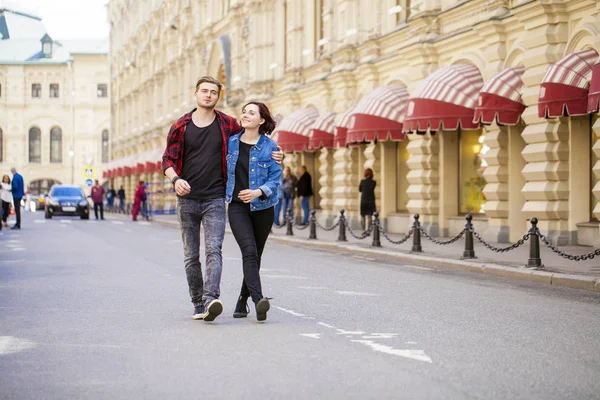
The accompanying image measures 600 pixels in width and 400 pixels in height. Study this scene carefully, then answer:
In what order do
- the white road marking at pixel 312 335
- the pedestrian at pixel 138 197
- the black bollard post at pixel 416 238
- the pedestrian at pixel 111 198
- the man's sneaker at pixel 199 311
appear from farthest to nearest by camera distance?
the pedestrian at pixel 111 198 < the pedestrian at pixel 138 197 < the black bollard post at pixel 416 238 < the man's sneaker at pixel 199 311 < the white road marking at pixel 312 335

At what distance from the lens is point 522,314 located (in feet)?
32.9

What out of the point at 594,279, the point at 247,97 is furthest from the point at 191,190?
the point at 247,97

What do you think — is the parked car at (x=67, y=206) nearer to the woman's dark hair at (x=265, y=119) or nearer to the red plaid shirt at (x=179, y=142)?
the red plaid shirt at (x=179, y=142)

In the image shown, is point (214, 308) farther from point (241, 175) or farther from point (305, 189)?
point (305, 189)

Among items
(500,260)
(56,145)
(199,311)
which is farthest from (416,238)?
(56,145)

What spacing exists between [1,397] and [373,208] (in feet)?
70.8

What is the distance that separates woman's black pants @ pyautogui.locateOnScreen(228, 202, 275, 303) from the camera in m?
9.06

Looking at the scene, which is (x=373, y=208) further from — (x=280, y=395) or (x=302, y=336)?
(x=280, y=395)

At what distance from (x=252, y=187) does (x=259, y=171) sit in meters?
0.16

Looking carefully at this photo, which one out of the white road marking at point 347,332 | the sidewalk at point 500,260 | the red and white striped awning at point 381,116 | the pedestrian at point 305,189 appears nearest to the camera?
the white road marking at point 347,332

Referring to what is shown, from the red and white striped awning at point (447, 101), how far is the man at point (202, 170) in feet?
46.0

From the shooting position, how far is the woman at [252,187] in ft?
29.8

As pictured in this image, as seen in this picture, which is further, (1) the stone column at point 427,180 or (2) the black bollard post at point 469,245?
(1) the stone column at point 427,180

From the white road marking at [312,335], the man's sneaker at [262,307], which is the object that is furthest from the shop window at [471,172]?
the white road marking at [312,335]
